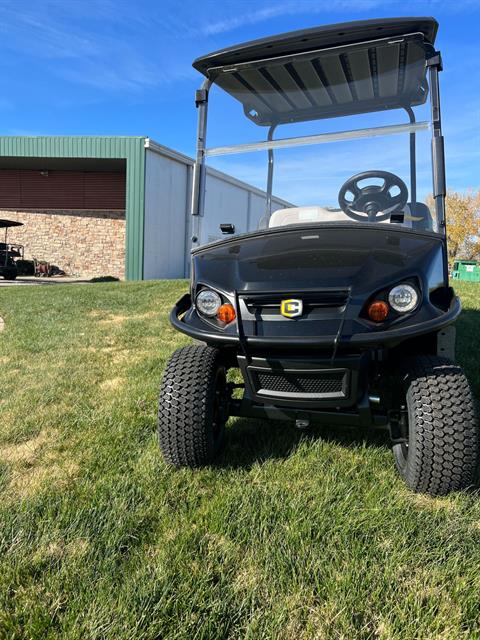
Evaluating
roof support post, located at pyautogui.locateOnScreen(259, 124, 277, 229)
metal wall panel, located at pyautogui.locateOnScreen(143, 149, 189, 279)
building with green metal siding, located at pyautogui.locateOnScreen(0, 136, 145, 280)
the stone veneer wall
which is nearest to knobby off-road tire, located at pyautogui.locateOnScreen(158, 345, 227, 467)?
roof support post, located at pyautogui.locateOnScreen(259, 124, 277, 229)

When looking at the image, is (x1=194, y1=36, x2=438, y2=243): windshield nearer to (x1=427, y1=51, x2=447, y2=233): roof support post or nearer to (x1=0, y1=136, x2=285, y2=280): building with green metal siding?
(x1=427, y1=51, x2=447, y2=233): roof support post

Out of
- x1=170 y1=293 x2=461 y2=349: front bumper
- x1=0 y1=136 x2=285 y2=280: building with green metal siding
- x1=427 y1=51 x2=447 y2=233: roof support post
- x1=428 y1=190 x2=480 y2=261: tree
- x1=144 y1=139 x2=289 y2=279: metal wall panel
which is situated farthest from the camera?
x1=428 y1=190 x2=480 y2=261: tree

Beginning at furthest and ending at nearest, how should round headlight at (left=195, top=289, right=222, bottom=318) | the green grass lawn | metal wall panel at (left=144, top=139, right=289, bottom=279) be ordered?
metal wall panel at (left=144, top=139, right=289, bottom=279)
round headlight at (left=195, top=289, right=222, bottom=318)
the green grass lawn

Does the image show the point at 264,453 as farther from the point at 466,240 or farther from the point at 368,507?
the point at 466,240

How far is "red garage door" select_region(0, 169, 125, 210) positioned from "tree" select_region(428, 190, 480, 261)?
2956 cm

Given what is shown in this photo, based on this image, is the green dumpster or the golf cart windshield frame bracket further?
the green dumpster

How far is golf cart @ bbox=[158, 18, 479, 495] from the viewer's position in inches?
75.2

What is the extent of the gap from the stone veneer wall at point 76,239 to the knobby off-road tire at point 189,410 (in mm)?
16907

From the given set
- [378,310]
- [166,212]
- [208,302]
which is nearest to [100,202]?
[166,212]

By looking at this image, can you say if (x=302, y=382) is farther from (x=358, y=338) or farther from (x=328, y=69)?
(x=328, y=69)

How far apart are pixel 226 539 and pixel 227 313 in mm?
928

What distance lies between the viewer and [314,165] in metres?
3.19

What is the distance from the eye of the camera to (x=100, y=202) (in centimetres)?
1875

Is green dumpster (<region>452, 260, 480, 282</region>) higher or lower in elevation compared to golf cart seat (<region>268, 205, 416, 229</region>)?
higher
